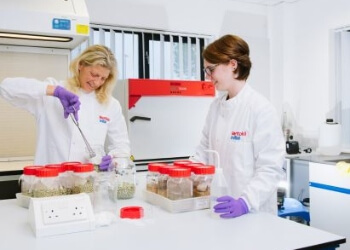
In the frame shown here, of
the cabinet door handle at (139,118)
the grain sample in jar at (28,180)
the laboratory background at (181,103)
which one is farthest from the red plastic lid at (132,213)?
the cabinet door handle at (139,118)

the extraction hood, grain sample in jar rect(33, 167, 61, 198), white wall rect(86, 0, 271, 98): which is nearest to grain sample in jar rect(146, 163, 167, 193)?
grain sample in jar rect(33, 167, 61, 198)

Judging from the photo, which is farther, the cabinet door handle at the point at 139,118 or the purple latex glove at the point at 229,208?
the cabinet door handle at the point at 139,118

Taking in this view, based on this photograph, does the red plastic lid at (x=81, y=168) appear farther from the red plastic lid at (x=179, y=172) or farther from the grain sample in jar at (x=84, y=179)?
the red plastic lid at (x=179, y=172)

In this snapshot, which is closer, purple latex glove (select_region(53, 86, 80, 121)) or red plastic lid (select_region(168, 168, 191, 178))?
red plastic lid (select_region(168, 168, 191, 178))

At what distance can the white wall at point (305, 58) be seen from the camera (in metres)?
3.46

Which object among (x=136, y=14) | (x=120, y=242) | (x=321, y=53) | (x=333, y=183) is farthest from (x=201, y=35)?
(x=120, y=242)

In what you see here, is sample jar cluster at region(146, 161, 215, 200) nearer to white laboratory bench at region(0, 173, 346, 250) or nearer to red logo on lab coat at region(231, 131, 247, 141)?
white laboratory bench at region(0, 173, 346, 250)

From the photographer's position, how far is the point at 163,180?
1.34 m

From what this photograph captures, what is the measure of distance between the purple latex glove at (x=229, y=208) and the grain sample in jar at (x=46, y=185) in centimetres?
56

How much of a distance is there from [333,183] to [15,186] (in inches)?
85.6

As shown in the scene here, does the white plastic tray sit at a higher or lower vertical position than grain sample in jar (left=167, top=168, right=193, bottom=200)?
lower

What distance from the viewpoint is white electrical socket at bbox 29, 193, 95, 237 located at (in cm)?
103

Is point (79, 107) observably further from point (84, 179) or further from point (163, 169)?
point (163, 169)

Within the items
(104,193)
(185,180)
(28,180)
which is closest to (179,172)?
(185,180)
